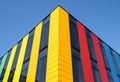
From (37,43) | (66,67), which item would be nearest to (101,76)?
(66,67)

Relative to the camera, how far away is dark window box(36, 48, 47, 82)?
1389cm

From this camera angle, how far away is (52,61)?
43.8 ft

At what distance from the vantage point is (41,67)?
1466cm

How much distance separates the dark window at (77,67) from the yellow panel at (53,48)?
6.63ft

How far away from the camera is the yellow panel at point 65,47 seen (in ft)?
41.3

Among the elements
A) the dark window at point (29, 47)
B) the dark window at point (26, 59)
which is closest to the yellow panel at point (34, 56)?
the dark window at point (26, 59)

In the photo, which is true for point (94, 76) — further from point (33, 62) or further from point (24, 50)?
point (24, 50)

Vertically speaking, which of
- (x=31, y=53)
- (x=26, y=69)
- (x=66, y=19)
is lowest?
(x=26, y=69)

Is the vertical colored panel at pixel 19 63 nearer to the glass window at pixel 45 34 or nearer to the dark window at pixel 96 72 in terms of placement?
the glass window at pixel 45 34

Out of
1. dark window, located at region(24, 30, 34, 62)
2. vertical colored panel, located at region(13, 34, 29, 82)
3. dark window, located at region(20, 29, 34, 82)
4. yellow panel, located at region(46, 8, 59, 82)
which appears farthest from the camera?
dark window, located at region(24, 30, 34, 62)

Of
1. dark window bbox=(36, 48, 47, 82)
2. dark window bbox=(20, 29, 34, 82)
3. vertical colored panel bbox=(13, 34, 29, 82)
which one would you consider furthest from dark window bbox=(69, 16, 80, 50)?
vertical colored panel bbox=(13, 34, 29, 82)

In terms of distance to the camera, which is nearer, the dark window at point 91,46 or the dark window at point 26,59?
the dark window at point 26,59

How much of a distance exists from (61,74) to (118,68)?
596 inches

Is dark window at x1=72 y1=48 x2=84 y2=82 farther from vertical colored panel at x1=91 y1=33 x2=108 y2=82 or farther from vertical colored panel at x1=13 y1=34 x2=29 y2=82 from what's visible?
vertical colored panel at x1=13 y1=34 x2=29 y2=82
